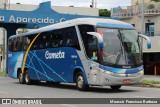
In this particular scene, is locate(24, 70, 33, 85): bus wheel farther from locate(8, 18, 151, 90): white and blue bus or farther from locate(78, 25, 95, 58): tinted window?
locate(78, 25, 95, 58): tinted window

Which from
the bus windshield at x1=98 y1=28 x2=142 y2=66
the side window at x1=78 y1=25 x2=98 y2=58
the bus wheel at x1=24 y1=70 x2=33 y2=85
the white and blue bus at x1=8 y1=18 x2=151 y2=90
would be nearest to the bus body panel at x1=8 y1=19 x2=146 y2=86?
the white and blue bus at x1=8 y1=18 x2=151 y2=90

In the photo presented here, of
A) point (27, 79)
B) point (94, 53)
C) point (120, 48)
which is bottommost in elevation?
point (27, 79)

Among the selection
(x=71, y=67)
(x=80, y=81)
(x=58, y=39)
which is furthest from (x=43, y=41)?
(x=80, y=81)

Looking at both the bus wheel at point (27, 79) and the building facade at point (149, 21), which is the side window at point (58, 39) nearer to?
the bus wheel at point (27, 79)

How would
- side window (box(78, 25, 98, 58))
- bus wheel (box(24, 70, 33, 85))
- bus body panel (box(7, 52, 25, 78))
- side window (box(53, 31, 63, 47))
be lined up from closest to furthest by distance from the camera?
1. side window (box(78, 25, 98, 58))
2. side window (box(53, 31, 63, 47))
3. bus wheel (box(24, 70, 33, 85))
4. bus body panel (box(7, 52, 25, 78))

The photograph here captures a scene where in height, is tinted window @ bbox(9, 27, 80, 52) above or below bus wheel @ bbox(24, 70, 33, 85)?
above

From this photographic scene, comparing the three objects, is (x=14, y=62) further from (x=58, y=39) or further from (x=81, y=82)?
(x=81, y=82)

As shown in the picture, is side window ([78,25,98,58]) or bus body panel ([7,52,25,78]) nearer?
side window ([78,25,98,58])

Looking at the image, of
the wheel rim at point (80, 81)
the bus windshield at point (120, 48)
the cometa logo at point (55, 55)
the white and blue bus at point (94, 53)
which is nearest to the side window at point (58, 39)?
the white and blue bus at point (94, 53)

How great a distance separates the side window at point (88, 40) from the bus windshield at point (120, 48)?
0.46m

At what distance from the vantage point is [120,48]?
67.5 ft

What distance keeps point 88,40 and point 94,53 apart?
31.2 inches

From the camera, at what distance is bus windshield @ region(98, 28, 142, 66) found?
20.4 m

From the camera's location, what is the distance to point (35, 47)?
27453 mm
